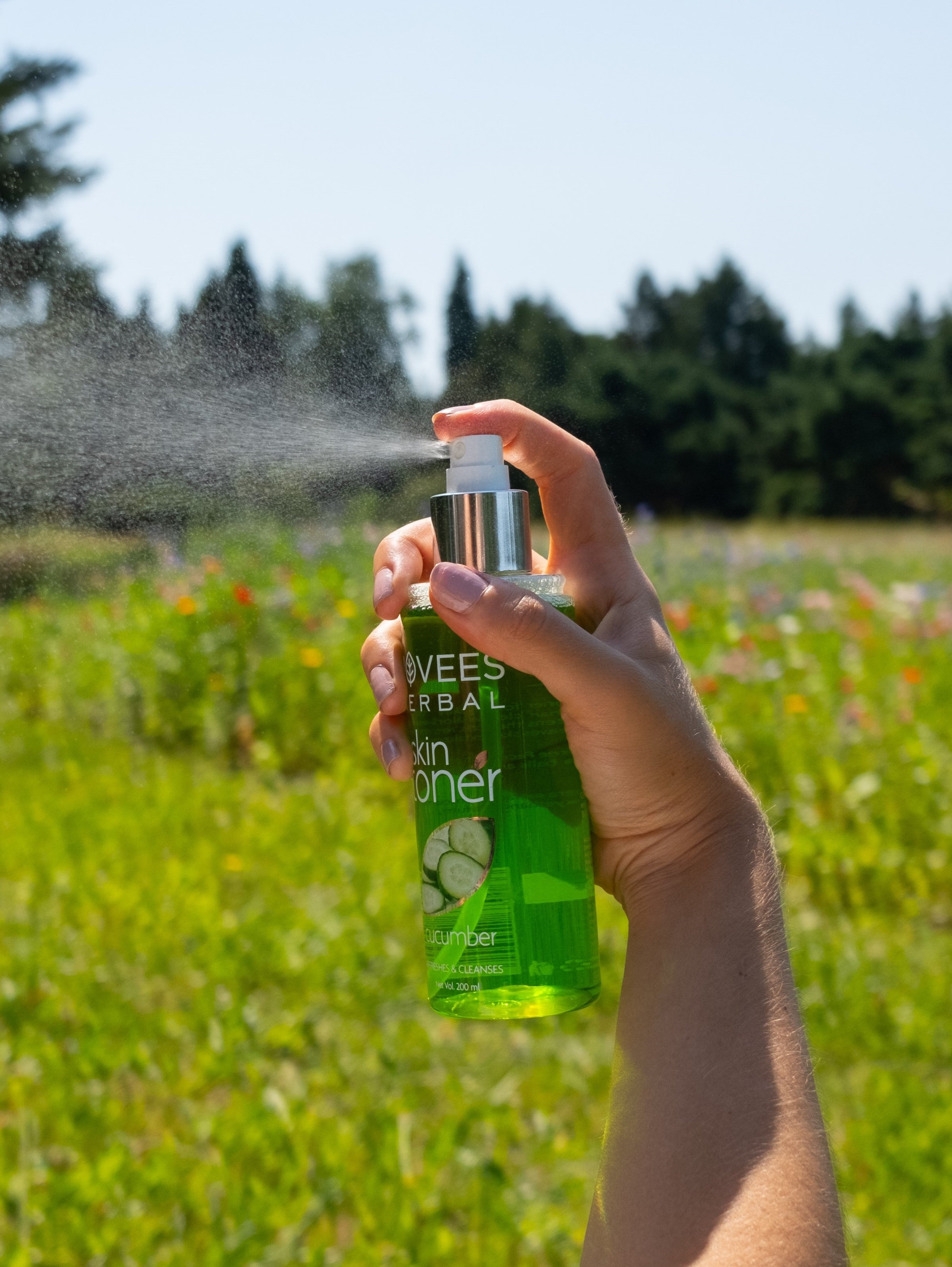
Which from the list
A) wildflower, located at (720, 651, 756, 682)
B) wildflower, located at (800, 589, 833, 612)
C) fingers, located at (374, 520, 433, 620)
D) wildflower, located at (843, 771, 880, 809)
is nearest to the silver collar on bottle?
fingers, located at (374, 520, 433, 620)

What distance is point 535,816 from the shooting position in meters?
1.05

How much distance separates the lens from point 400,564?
47.6 inches

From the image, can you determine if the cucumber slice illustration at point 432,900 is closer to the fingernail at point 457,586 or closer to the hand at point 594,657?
the hand at point 594,657

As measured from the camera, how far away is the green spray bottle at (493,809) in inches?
40.9

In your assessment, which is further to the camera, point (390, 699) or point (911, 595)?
point (911, 595)

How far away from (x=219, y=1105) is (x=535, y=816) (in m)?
1.56

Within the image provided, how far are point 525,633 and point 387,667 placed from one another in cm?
30

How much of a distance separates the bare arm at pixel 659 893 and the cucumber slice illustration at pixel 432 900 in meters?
0.15

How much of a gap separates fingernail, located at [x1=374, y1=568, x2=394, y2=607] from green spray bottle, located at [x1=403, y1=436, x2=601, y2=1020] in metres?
0.10

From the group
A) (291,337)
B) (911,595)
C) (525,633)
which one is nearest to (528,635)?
(525,633)

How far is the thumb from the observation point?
961 millimetres

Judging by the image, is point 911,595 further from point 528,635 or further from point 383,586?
point 528,635

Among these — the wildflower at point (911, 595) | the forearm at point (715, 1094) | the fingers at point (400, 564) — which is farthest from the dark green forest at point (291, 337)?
the wildflower at point (911, 595)

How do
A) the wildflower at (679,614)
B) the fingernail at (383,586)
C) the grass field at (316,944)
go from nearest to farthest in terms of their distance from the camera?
the fingernail at (383,586) < the grass field at (316,944) < the wildflower at (679,614)
